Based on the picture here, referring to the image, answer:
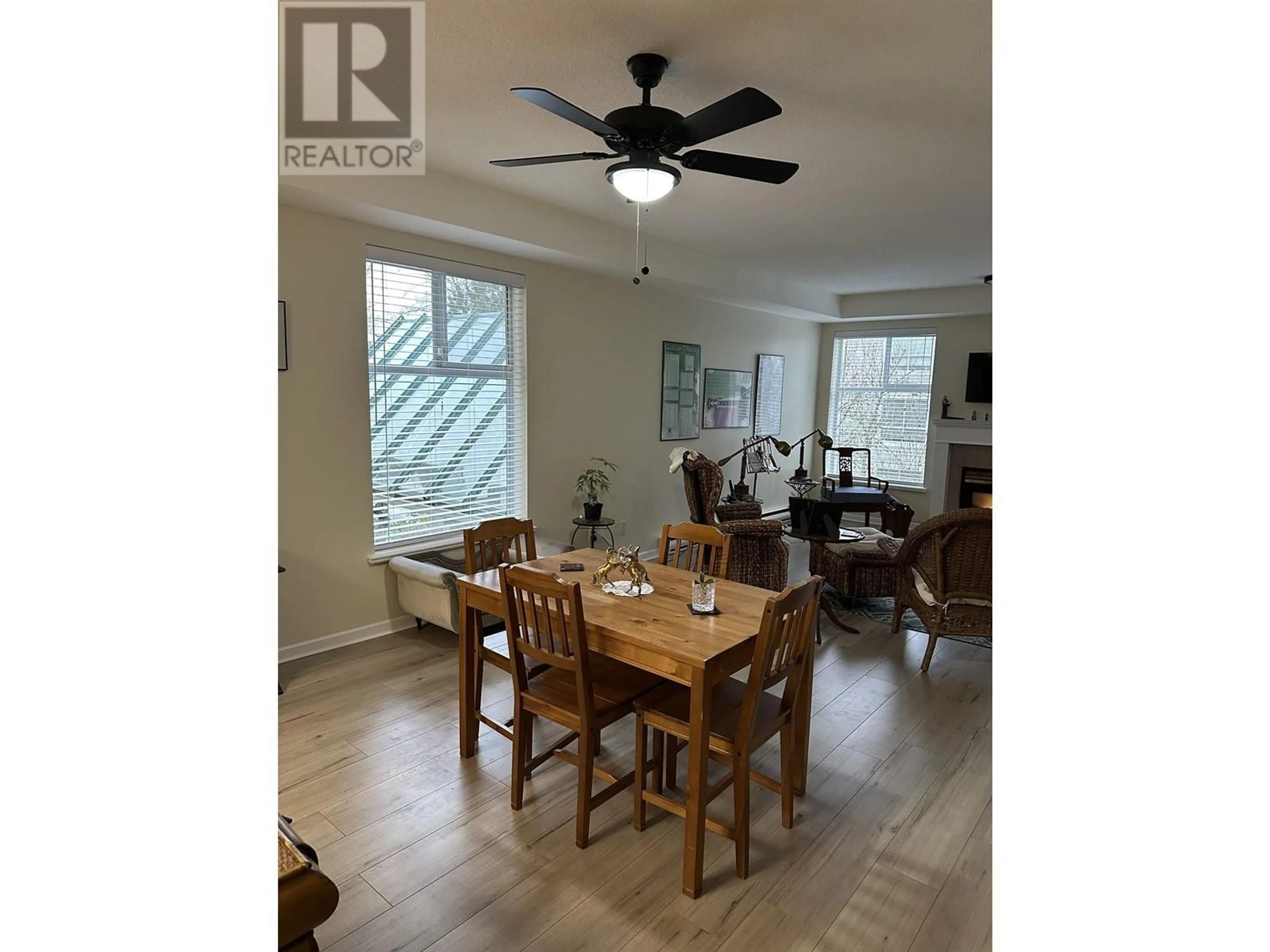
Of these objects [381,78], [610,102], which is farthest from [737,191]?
[381,78]

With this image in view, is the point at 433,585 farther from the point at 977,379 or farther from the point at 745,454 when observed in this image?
the point at 977,379

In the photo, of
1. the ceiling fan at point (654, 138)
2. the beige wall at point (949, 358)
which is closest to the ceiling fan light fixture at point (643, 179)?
the ceiling fan at point (654, 138)

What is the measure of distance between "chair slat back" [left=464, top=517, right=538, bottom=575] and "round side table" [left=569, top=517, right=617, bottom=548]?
1.60 metres

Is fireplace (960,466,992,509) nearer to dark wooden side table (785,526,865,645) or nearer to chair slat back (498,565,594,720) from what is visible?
dark wooden side table (785,526,865,645)

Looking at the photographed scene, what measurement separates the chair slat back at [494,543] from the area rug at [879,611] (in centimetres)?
231

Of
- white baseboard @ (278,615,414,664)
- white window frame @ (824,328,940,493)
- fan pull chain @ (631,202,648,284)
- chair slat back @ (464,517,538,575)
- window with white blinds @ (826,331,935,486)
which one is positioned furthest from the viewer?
window with white blinds @ (826,331,935,486)

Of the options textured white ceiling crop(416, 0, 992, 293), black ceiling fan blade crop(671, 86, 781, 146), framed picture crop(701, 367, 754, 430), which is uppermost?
textured white ceiling crop(416, 0, 992, 293)

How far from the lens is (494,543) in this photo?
10.1 feet

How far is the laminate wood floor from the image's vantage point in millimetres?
1832

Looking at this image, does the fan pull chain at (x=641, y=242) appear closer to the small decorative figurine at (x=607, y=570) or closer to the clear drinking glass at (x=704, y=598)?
the small decorative figurine at (x=607, y=570)

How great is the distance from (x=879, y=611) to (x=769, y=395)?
11.0ft

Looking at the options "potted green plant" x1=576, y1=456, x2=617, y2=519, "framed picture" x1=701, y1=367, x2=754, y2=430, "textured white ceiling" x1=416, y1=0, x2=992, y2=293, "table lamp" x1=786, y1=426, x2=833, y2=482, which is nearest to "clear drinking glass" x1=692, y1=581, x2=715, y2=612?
"textured white ceiling" x1=416, y1=0, x2=992, y2=293

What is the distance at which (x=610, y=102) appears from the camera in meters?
2.70
